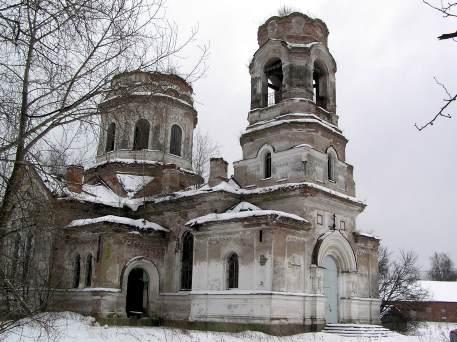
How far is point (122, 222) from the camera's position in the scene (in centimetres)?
1944

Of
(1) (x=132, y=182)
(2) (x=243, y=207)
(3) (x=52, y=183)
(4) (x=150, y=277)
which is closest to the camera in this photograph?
(3) (x=52, y=183)

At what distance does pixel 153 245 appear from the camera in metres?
20.6

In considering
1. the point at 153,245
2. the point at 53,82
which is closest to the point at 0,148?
the point at 53,82

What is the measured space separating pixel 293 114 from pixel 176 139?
739 cm

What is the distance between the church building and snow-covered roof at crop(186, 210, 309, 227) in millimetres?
47

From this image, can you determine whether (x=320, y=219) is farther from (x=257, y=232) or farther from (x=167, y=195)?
(x=167, y=195)

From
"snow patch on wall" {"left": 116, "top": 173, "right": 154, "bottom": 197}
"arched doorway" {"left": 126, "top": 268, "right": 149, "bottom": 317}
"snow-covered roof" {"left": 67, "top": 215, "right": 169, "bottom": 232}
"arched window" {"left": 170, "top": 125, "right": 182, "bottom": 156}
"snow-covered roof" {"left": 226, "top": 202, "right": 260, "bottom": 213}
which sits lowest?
"arched doorway" {"left": 126, "top": 268, "right": 149, "bottom": 317}

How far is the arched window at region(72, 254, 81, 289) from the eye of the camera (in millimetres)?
19948

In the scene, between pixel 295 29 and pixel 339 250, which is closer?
pixel 339 250

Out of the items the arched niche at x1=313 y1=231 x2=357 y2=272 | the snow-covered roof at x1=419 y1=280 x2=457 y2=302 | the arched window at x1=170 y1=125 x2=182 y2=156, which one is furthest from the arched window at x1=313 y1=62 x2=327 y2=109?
the snow-covered roof at x1=419 y1=280 x2=457 y2=302

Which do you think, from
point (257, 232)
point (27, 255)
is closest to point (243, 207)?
point (257, 232)

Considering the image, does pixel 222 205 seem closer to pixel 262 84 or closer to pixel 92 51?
pixel 262 84

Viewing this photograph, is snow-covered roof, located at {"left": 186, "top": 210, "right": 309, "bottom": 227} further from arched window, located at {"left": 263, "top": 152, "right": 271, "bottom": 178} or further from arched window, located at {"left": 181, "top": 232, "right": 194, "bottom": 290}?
arched window, located at {"left": 263, "top": 152, "right": 271, "bottom": 178}

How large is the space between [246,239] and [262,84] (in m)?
6.81
